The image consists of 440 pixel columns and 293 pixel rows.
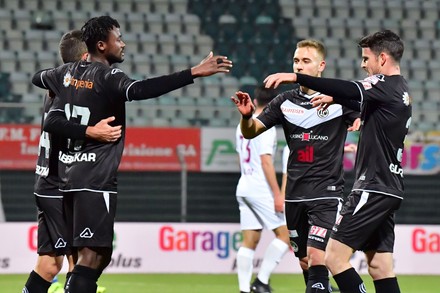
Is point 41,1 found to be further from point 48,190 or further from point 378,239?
point 378,239

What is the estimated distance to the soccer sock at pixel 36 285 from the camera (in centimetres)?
697

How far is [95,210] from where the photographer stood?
5973 millimetres

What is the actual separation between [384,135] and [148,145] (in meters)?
7.51

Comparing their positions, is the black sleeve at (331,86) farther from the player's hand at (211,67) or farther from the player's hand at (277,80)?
the player's hand at (211,67)

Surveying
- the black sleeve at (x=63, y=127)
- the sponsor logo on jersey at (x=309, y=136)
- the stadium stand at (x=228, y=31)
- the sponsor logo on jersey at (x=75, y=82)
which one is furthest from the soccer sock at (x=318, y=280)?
the stadium stand at (x=228, y=31)

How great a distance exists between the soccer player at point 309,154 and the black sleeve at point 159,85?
4.89 feet

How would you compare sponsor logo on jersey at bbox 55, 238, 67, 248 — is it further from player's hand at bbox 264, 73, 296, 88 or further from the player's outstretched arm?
player's hand at bbox 264, 73, 296, 88

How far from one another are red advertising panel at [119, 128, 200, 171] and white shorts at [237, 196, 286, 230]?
137 inches

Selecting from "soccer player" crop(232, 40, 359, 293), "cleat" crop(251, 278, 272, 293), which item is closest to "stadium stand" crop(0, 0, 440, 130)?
"cleat" crop(251, 278, 272, 293)

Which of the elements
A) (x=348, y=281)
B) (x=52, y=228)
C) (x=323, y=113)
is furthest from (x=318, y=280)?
(x=52, y=228)

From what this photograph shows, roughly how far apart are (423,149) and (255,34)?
6.42 meters

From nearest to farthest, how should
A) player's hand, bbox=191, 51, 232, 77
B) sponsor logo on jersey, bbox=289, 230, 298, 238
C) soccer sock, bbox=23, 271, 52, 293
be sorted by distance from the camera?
player's hand, bbox=191, 51, 232, 77 < soccer sock, bbox=23, 271, 52, 293 < sponsor logo on jersey, bbox=289, 230, 298, 238

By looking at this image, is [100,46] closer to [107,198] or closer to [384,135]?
[107,198]

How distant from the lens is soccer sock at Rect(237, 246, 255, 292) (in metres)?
9.40
